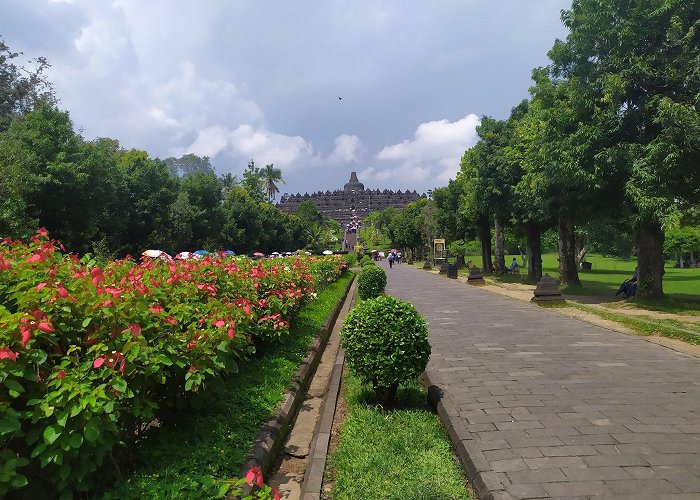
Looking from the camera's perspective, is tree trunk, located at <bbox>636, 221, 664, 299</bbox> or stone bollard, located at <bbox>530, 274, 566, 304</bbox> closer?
tree trunk, located at <bbox>636, 221, 664, 299</bbox>

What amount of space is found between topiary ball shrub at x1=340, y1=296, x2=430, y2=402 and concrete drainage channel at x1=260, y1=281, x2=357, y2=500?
2.17 feet

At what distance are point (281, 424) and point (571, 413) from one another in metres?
2.69

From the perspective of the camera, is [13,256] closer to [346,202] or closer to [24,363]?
[24,363]

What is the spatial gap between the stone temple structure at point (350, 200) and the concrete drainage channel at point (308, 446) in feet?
436

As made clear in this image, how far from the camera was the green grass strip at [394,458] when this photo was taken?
3057 mm

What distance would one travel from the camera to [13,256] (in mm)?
3193

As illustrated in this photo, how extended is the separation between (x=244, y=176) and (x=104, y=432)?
7494 centimetres

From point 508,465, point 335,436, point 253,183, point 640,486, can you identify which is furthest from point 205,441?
point 253,183

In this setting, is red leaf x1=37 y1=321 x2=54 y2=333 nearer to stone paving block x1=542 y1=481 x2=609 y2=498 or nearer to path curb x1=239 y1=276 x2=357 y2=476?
path curb x1=239 y1=276 x2=357 y2=476

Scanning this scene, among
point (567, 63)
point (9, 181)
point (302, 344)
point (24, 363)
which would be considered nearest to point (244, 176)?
point (9, 181)

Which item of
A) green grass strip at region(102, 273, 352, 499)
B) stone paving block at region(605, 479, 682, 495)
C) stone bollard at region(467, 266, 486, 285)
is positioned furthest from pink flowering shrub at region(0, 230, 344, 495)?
stone bollard at region(467, 266, 486, 285)

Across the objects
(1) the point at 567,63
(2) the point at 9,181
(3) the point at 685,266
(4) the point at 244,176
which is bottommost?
(3) the point at 685,266

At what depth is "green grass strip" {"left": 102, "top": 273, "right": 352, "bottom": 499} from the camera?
8.50 feet

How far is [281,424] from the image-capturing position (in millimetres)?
4094
